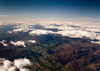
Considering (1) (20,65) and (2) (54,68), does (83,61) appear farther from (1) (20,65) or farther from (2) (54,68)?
(1) (20,65)

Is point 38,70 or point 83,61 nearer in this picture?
point 38,70

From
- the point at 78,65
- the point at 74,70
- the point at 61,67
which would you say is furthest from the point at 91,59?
Result: the point at 61,67

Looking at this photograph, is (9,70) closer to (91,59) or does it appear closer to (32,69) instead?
(32,69)

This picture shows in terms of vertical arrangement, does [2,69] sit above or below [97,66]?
above

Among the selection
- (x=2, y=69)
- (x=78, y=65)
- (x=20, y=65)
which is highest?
(x=2, y=69)

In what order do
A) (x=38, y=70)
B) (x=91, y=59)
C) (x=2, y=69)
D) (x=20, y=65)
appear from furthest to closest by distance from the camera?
(x=91, y=59), (x=38, y=70), (x=20, y=65), (x=2, y=69)

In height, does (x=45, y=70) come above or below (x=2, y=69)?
below

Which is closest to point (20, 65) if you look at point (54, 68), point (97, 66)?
point (54, 68)

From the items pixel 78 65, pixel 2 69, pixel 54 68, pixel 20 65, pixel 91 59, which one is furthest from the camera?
pixel 91 59

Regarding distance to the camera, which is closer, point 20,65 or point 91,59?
point 20,65
